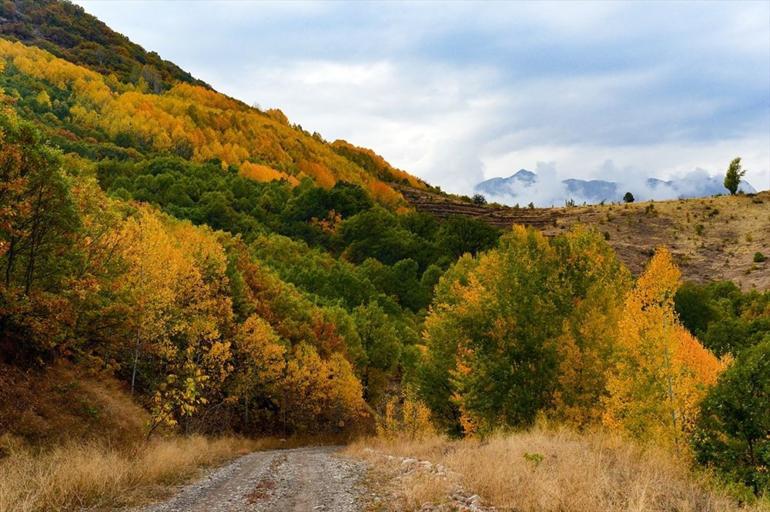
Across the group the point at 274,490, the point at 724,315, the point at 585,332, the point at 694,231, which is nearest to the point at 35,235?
the point at 274,490

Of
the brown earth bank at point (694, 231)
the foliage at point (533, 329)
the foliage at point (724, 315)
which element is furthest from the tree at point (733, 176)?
the foliage at point (533, 329)

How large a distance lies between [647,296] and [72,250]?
85.5ft

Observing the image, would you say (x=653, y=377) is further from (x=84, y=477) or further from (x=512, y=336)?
(x=84, y=477)

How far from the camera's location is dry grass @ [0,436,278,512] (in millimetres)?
12578

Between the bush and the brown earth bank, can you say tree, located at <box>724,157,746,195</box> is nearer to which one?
the brown earth bank

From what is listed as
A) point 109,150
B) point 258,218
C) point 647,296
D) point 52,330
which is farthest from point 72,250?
point 109,150

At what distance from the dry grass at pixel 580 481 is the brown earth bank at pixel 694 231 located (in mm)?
103758

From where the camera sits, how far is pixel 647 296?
2620 cm

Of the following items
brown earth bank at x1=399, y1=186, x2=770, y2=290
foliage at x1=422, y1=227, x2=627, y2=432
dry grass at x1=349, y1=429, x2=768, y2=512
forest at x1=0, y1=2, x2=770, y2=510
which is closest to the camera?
dry grass at x1=349, y1=429, x2=768, y2=512

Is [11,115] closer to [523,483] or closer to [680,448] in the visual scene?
[523,483]

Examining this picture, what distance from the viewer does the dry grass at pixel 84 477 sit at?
495 inches

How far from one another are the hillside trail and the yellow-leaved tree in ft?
40.5

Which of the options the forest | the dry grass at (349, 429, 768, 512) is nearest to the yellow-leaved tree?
the forest

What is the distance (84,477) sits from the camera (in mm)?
14484
